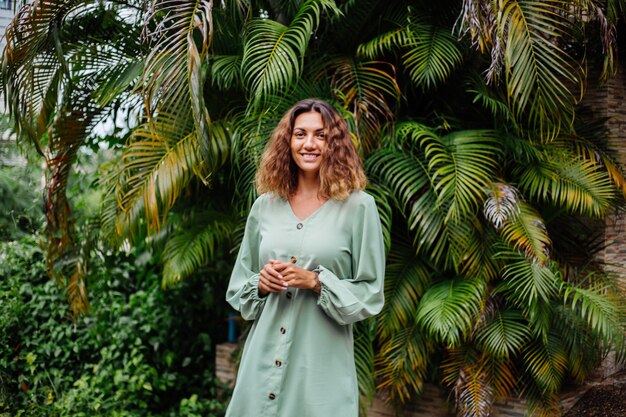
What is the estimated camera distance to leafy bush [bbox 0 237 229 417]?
5.30m

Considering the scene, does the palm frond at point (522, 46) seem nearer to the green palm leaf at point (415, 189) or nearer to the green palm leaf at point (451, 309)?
the green palm leaf at point (415, 189)

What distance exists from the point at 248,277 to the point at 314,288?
0.37 metres

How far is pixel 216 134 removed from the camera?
15.2 feet

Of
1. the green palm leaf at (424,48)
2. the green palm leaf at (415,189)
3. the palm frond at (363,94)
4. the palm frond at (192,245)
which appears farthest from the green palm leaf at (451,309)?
the palm frond at (192,245)

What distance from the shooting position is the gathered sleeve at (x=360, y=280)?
8.17 ft

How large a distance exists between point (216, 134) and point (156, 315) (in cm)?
219

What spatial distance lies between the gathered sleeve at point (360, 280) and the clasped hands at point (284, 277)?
0.26 ft

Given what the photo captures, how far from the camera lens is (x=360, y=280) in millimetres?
2578

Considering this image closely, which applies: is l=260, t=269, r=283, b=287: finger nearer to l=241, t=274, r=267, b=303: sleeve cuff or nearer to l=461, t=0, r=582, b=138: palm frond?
l=241, t=274, r=267, b=303: sleeve cuff

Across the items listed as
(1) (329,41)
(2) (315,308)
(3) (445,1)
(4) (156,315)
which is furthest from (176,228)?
(2) (315,308)

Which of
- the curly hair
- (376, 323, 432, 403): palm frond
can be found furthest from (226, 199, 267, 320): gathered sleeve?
(376, 323, 432, 403): palm frond

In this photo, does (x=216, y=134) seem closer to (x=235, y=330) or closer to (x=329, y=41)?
(x=329, y=41)

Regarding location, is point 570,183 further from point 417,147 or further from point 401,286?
point 401,286

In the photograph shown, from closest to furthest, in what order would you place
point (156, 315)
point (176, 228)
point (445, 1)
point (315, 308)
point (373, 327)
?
1. point (315, 308)
2. point (373, 327)
3. point (445, 1)
4. point (176, 228)
5. point (156, 315)
